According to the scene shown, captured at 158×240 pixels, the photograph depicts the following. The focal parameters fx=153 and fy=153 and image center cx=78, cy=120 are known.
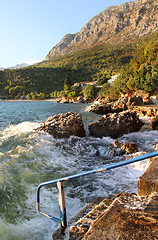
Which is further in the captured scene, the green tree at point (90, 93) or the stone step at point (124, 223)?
the green tree at point (90, 93)

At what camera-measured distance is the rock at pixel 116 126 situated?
10.9 meters

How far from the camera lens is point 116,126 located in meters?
11.0

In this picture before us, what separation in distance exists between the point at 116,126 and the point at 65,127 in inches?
146

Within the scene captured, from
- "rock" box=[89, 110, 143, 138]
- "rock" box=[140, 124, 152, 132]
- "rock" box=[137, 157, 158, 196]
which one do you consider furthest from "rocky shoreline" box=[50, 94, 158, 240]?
"rock" box=[140, 124, 152, 132]

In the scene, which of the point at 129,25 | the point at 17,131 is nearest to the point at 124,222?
the point at 17,131

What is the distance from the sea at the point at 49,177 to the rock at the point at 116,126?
0.91 metres

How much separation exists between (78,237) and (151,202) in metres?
1.14

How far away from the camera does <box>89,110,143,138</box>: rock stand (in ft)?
Result: 35.9

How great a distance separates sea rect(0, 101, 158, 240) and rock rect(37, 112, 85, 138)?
0.46 meters

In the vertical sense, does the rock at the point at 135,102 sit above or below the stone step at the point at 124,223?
above

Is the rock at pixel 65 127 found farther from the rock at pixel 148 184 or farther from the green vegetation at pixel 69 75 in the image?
the green vegetation at pixel 69 75

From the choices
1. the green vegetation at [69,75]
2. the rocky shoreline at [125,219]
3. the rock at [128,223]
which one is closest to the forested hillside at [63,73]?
the green vegetation at [69,75]

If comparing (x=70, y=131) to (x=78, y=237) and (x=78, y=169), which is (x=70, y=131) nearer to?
(x=78, y=169)

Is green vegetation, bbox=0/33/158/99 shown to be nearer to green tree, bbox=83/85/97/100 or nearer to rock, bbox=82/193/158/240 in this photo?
green tree, bbox=83/85/97/100
